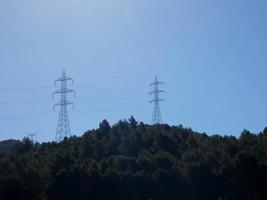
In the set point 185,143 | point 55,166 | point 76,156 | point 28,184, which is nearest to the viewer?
point 28,184

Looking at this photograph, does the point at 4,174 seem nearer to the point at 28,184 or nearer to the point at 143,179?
the point at 28,184

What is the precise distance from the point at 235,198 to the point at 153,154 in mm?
11881

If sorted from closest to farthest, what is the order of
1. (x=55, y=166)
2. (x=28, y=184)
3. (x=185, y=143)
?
(x=28, y=184), (x=55, y=166), (x=185, y=143)

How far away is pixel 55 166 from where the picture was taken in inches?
2201

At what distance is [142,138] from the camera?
2623 inches

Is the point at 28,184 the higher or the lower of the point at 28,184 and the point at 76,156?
the lower

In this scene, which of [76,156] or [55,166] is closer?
[55,166]

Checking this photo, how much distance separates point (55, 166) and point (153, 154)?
37.7 ft

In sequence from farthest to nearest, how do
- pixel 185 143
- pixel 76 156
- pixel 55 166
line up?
pixel 185 143, pixel 76 156, pixel 55 166

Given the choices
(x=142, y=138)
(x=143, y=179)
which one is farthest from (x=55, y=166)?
(x=142, y=138)

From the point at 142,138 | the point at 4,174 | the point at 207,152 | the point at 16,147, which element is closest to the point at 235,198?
the point at 207,152

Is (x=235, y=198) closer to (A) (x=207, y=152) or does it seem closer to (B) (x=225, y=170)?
(B) (x=225, y=170)

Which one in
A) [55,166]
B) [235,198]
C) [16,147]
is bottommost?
[235,198]

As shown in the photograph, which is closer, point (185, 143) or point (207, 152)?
point (207, 152)
